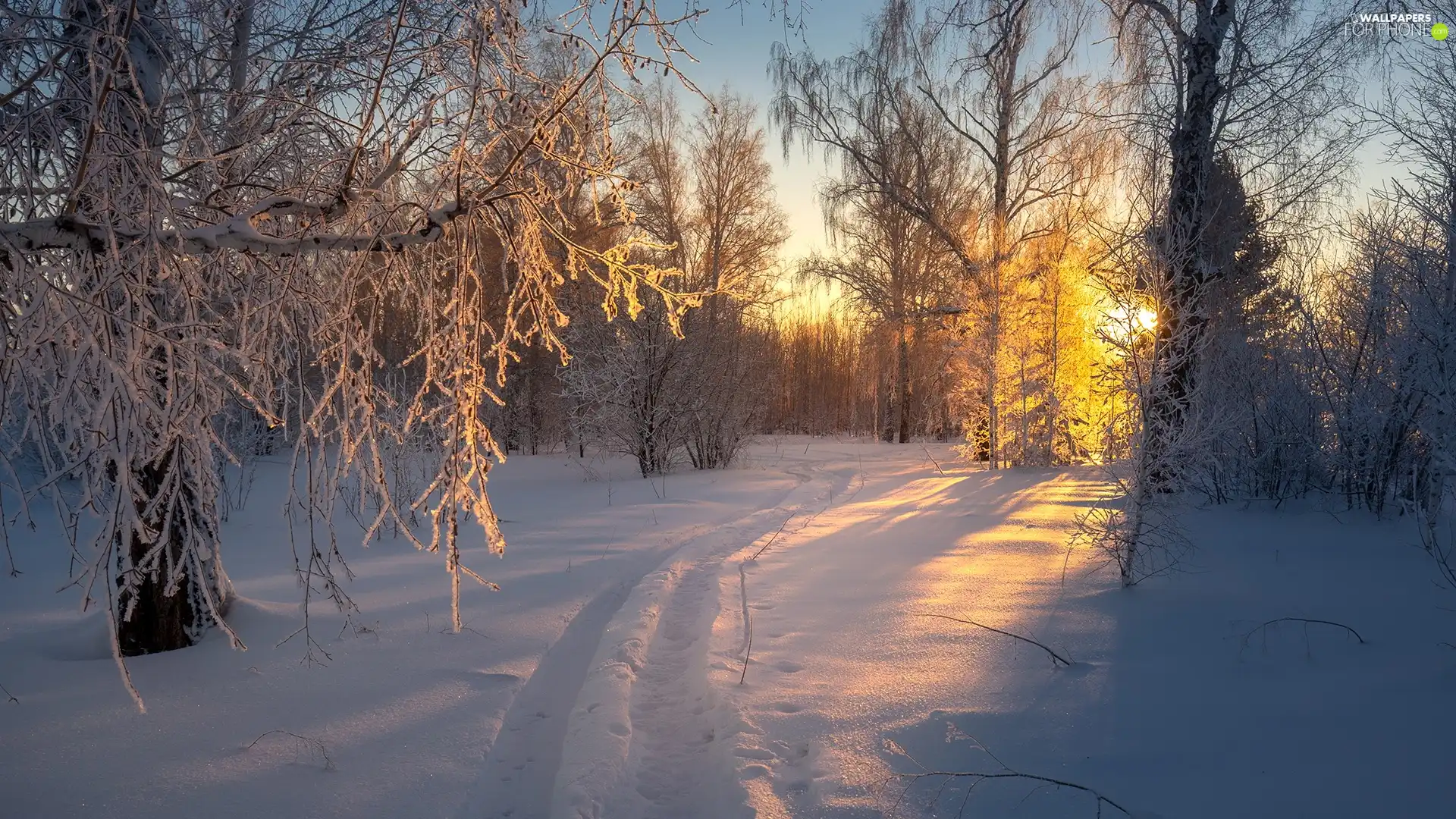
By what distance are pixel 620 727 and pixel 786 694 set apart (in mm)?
810

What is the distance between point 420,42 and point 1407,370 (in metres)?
6.82

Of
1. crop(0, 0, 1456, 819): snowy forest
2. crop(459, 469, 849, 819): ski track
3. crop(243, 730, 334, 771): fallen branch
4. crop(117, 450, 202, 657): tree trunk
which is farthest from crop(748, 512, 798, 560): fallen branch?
crop(117, 450, 202, 657): tree trunk

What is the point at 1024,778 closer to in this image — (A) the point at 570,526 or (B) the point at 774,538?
(B) the point at 774,538

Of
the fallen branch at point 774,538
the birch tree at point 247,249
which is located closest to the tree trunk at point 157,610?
the birch tree at point 247,249

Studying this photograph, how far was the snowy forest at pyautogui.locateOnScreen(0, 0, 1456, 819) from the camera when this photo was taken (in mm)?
2123

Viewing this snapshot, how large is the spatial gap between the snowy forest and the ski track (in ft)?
0.08

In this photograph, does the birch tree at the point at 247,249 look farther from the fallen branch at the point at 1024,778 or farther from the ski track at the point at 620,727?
the fallen branch at the point at 1024,778

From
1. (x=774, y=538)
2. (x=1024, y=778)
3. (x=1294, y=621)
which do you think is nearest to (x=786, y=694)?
(x=1024, y=778)

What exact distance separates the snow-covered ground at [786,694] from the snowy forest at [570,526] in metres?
0.02

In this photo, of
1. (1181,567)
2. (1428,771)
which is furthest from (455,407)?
(1181,567)

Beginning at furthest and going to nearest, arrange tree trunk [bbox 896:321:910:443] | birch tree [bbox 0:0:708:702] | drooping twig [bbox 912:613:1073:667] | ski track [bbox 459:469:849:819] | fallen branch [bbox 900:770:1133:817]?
1. tree trunk [bbox 896:321:910:443]
2. drooping twig [bbox 912:613:1073:667]
3. ski track [bbox 459:469:849:819]
4. fallen branch [bbox 900:770:1133:817]
5. birch tree [bbox 0:0:708:702]

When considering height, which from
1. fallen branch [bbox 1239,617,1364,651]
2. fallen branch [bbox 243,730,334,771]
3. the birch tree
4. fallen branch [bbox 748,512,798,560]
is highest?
the birch tree

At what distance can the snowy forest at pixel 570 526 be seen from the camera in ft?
6.97

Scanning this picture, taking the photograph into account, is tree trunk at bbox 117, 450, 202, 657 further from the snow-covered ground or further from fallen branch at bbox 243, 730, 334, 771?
fallen branch at bbox 243, 730, 334, 771
